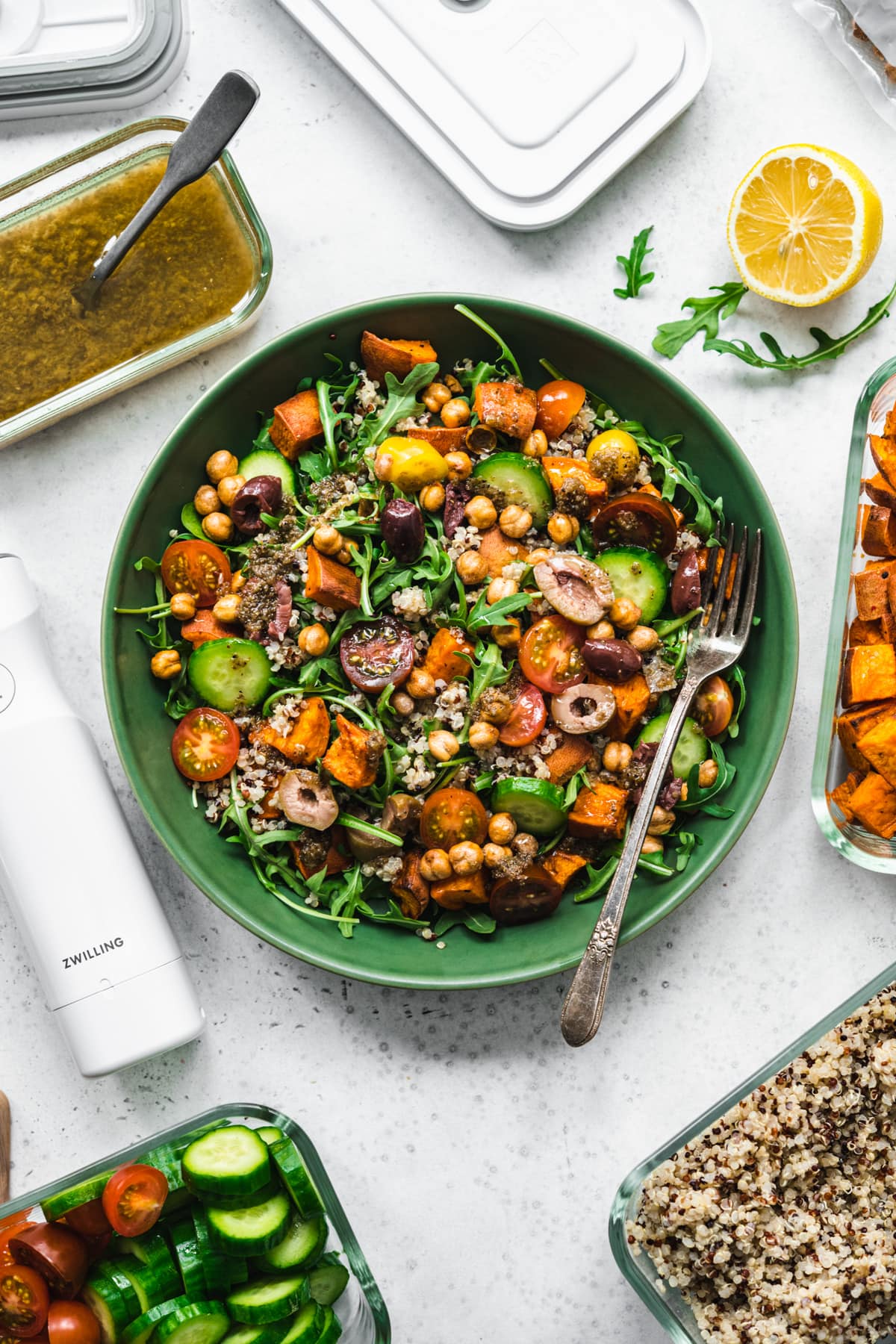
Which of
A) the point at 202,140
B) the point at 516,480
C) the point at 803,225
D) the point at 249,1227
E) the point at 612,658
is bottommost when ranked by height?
the point at 249,1227

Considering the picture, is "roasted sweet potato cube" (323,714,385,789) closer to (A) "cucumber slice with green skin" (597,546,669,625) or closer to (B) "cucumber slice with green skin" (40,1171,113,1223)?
(A) "cucumber slice with green skin" (597,546,669,625)

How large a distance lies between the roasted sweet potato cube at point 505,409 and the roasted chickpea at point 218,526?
2.02 ft

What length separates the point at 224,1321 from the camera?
7.25ft

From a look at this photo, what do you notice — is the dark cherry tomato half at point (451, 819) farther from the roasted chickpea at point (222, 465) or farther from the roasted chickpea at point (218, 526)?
the roasted chickpea at point (222, 465)

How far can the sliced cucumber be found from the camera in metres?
2.17

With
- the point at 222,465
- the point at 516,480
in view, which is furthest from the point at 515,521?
the point at 222,465

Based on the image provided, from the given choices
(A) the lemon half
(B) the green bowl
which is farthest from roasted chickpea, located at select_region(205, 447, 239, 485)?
(A) the lemon half

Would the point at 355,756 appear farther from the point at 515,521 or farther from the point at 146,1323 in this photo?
the point at 146,1323

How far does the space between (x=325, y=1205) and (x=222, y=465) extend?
163 centimetres

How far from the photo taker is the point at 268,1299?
86.0 inches

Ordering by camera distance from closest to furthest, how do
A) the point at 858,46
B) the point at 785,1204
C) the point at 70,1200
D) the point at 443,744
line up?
the point at 70,1200, the point at 443,744, the point at 785,1204, the point at 858,46

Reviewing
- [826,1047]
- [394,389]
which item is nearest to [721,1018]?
[826,1047]

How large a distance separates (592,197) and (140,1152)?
2446 mm

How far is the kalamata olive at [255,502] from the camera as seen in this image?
7.95 feet
